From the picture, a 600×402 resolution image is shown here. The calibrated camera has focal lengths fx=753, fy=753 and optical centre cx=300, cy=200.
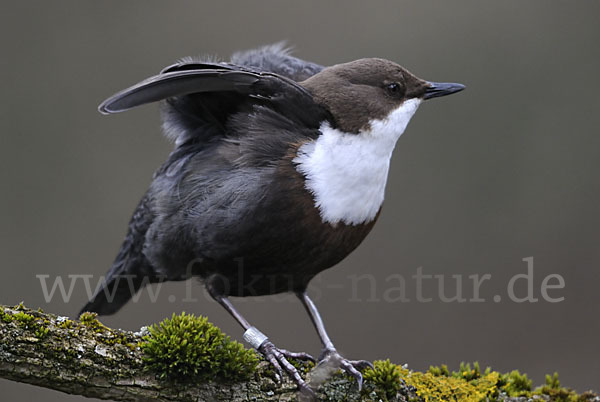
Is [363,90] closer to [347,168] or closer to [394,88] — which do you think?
[394,88]

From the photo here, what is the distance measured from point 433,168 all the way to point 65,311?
10.9 feet

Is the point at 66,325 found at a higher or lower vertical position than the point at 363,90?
lower

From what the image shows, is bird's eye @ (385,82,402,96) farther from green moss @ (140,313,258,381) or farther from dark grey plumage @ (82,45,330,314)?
green moss @ (140,313,258,381)

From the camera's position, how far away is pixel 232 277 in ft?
12.9

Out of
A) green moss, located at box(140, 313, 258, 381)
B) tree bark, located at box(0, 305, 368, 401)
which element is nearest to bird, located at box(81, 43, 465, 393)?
green moss, located at box(140, 313, 258, 381)

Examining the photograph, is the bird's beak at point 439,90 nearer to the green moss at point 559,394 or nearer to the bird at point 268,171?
the bird at point 268,171

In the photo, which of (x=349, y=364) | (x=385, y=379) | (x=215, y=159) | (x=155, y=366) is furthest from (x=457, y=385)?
(x=215, y=159)

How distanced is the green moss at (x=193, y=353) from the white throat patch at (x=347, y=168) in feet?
2.71

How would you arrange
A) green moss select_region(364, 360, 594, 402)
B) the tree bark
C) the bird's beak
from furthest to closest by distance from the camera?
1. the bird's beak
2. green moss select_region(364, 360, 594, 402)
3. the tree bark

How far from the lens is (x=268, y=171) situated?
373 centimetres

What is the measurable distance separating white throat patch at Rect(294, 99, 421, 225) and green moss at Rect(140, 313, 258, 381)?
83cm

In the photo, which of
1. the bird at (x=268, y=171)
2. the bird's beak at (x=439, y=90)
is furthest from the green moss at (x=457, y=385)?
the bird's beak at (x=439, y=90)

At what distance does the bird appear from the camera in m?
3.69

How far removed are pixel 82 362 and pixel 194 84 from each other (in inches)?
55.2
